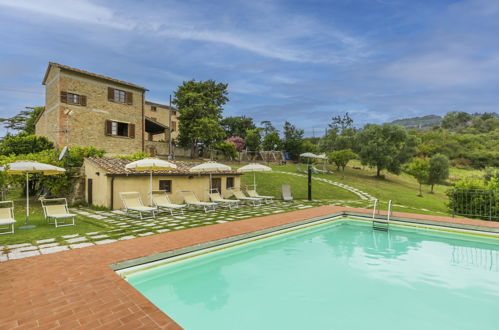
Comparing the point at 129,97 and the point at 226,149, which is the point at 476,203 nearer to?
the point at 226,149

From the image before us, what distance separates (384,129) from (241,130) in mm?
25607

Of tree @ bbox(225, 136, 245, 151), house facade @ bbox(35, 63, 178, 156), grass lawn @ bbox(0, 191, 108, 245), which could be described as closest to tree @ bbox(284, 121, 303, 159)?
tree @ bbox(225, 136, 245, 151)

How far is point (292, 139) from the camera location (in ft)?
134

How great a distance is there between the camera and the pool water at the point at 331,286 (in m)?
4.20

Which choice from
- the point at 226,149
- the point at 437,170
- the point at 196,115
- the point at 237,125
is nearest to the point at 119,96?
the point at 196,115

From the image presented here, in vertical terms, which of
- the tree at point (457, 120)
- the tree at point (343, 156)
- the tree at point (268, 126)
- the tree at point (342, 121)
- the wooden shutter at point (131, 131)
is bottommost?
the tree at point (343, 156)

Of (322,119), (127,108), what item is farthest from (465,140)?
(127,108)

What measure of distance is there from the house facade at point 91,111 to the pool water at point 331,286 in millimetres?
20253

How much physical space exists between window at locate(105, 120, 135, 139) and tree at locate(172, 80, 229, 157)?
23.5 feet

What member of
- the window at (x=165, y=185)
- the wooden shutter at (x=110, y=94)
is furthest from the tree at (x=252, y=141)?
the window at (x=165, y=185)

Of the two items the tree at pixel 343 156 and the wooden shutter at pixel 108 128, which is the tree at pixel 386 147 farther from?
the wooden shutter at pixel 108 128

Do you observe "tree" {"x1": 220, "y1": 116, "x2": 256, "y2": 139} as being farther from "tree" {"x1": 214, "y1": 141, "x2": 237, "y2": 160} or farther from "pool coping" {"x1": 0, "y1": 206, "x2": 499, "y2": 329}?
"pool coping" {"x1": 0, "y1": 206, "x2": 499, "y2": 329}

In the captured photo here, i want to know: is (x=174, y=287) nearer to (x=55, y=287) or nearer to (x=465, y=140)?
(x=55, y=287)

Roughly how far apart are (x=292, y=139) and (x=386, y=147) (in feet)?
43.7
